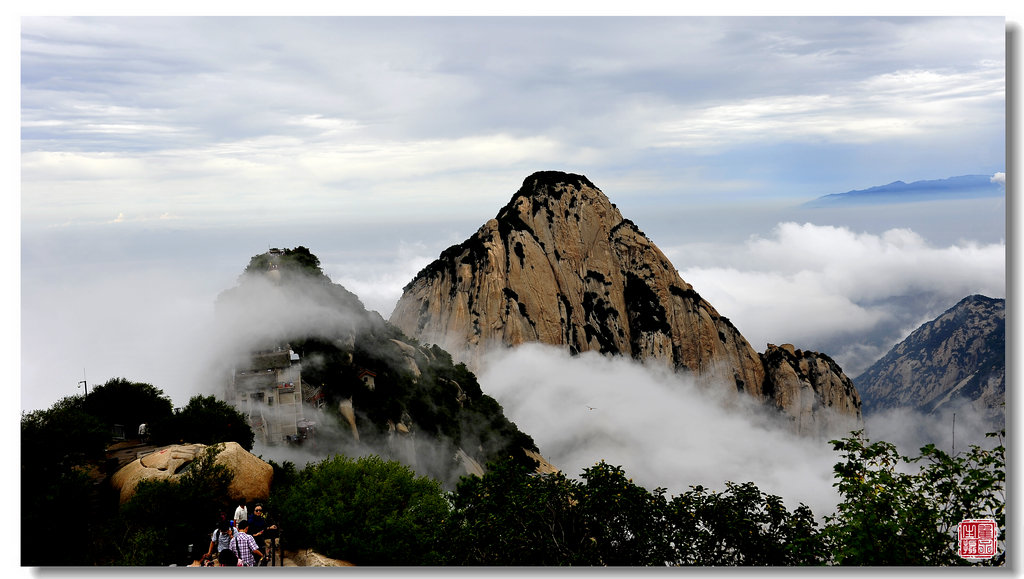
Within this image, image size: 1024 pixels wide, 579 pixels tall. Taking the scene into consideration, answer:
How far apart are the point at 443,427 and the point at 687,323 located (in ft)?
207

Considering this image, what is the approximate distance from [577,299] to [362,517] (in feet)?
260

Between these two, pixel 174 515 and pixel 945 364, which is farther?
pixel 945 364

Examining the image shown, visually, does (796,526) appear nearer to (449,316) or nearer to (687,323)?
(449,316)

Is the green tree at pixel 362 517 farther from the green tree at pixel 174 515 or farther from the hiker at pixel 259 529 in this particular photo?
the green tree at pixel 174 515

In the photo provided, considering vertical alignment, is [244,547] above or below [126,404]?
below

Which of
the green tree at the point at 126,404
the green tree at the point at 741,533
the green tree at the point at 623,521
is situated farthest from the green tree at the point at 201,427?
the green tree at the point at 741,533

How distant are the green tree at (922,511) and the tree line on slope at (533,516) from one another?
26 millimetres

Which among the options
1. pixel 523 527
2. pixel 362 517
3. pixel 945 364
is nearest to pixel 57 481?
pixel 362 517

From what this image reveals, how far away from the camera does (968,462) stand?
12.5 meters

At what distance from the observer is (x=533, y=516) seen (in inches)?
560

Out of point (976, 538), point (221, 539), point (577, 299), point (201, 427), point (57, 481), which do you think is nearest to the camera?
point (976, 538)

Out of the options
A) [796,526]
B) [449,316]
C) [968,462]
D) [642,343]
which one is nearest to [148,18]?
[796,526]

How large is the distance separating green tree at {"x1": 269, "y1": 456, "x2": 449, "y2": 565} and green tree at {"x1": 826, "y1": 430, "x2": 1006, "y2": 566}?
8.14 m

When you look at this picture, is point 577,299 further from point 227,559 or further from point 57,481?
point 227,559
